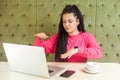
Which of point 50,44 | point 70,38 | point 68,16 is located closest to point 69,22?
point 68,16

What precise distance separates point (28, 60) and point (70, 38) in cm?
67

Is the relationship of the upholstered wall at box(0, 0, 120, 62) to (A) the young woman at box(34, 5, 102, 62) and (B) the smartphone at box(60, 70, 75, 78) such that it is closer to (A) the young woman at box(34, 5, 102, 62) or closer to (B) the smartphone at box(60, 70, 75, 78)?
(A) the young woman at box(34, 5, 102, 62)

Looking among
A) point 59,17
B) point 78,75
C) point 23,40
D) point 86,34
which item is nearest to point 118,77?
point 78,75

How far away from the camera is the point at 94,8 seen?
181 centimetres

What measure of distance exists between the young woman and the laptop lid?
1.59 feet

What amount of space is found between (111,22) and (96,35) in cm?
18

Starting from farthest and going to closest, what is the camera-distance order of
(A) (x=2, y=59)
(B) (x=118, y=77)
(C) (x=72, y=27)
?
(A) (x=2, y=59) → (C) (x=72, y=27) → (B) (x=118, y=77)

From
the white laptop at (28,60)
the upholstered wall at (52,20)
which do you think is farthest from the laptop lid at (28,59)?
the upholstered wall at (52,20)

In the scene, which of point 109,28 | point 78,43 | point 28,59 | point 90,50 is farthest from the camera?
point 109,28

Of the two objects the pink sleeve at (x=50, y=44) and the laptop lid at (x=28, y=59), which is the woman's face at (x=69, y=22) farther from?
the laptop lid at (x=28, y=59)

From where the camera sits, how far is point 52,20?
1.85 meters

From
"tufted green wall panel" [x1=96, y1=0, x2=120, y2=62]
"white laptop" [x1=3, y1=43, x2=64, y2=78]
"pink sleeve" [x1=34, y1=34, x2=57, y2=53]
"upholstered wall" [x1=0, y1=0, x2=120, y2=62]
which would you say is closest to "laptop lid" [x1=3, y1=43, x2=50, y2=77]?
"white laptop" [x1=3, y1=43, x2=64, y2=78]

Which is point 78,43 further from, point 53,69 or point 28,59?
point 28,59

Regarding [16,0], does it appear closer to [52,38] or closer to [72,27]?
[52,38]
